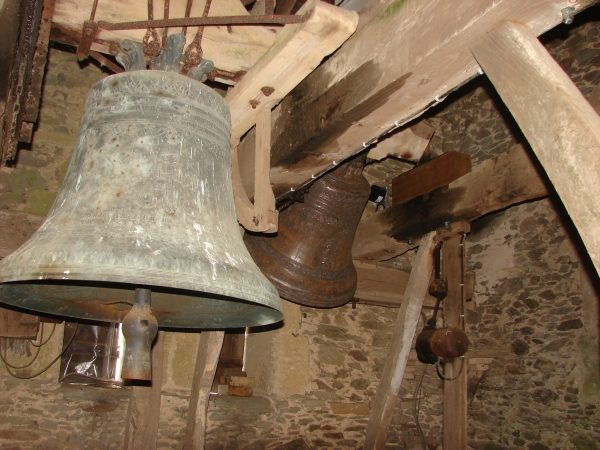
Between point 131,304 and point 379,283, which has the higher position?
point 379,283

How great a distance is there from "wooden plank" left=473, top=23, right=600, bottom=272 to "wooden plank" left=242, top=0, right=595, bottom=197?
0.08 meters

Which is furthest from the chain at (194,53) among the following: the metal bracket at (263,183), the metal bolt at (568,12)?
the metal bolt at (568,12)

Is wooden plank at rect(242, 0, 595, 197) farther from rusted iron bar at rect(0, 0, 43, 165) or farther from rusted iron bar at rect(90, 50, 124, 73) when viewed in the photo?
rusted iron bar at rect(0, 0, 43, 165)

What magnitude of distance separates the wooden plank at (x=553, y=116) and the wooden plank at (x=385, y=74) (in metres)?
0.08

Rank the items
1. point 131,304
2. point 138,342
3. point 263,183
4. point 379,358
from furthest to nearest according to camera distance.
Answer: point 379,358 → point 263,183 → point 131,304 → point 138,342

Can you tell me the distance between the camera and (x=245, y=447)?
167 inches

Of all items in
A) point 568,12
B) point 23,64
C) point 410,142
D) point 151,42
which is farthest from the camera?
point 410,142

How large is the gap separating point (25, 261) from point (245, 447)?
333cm

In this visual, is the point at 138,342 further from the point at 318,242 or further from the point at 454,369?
the point at 454,369

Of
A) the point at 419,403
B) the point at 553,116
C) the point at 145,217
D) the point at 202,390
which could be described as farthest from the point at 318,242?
the point at 419,403

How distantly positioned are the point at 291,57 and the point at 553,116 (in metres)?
0.92

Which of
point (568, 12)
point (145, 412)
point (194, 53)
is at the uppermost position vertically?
point (194, 53)

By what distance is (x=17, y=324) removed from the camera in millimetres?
3619

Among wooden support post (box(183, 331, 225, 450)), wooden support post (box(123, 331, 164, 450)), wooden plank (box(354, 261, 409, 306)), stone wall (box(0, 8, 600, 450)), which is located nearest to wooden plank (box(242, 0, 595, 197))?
wooden support post (box(183, 331, 225, 450))
